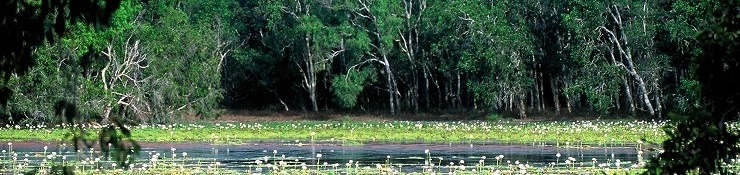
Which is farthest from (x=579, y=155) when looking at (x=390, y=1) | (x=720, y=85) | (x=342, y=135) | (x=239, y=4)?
(x=239, y=4)

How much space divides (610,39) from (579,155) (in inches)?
1052

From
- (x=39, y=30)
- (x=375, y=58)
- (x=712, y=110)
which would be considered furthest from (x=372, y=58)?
(x=39, y=30)

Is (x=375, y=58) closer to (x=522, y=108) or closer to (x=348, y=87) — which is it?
(x=348, y=87)

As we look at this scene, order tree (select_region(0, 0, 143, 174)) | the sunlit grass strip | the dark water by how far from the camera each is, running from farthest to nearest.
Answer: the sunlit grass strip < the dark water < tree (select_region(0, 0, 143, 174))

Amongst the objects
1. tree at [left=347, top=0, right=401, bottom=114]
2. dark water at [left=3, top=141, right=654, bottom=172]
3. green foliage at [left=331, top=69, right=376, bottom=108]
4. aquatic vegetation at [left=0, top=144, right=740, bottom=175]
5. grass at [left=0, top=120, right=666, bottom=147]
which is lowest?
aquatic vegetation at [left=0, top=144, right=740, bottom=175]

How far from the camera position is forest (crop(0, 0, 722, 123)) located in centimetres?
4869

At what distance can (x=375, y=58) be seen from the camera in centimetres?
6669

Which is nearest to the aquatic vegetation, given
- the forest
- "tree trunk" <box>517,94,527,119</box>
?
the forest

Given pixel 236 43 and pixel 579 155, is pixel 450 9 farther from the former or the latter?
pixel 579 155

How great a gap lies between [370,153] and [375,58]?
35603 millimetres

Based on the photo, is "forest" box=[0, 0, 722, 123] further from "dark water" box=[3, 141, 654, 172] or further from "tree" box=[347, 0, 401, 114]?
"dark water" box=[3, 141, 654, 172]

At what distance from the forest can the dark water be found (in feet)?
29.4

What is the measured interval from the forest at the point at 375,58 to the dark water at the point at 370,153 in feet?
29.4

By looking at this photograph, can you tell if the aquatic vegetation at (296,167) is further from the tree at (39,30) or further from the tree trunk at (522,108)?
the tree trunk at (522,108)
